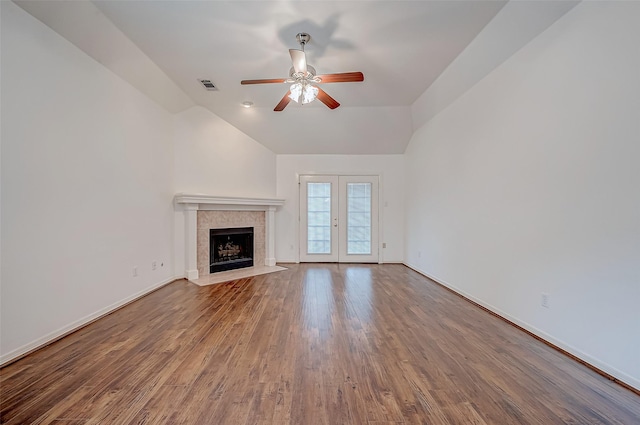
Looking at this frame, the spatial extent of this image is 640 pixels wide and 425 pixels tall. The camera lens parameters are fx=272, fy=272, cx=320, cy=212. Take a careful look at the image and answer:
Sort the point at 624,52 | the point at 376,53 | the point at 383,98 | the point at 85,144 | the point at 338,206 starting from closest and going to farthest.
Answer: the point at 624,52, the point at 85,144, the point at 376,53, the point at 383,98, the point at 338,206

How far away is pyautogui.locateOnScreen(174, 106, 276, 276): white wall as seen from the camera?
453 cm

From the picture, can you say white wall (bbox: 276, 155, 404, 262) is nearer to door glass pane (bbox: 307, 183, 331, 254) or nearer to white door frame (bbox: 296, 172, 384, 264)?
white door frame (bbox: 296, 172, 384, 264)

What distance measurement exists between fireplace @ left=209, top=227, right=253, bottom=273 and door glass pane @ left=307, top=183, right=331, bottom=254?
1.30m

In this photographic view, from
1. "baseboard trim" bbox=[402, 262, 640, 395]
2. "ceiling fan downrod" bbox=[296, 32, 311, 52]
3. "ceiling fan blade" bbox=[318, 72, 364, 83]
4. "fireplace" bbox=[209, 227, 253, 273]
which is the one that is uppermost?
"ceiling fan downrod" bbox=[296, 32, 311, 52]

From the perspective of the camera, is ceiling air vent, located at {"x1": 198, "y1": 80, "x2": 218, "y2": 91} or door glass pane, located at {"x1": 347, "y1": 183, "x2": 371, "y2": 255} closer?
ceiling air vent, located at {"x1": 198, "y1": 80, "x2": 218, "y2": 91}

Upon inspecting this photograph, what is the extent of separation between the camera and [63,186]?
8.13 feet

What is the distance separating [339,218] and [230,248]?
2368 mm

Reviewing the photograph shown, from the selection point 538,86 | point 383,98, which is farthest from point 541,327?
point 383,98

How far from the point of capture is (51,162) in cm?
236

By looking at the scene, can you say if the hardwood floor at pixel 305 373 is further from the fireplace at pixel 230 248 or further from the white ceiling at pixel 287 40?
the white ceiling at pixel 287 40

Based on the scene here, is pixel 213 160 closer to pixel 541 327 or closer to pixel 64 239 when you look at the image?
pixel 64 239

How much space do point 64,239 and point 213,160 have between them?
2762 mm

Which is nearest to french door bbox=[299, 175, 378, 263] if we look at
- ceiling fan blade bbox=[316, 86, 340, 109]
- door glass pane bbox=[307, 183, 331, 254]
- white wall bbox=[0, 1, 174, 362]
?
door glass pane bbox=[307, 183, 331, 254]

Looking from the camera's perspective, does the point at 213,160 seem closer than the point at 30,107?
No
